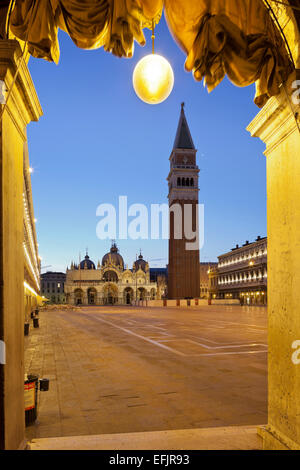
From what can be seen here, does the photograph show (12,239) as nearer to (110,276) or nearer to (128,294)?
(128,294)

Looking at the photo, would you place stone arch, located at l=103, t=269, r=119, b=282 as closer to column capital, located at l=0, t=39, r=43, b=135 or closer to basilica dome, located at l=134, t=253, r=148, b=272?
basilica dome, located at l=134, t=253, r=148, b=272

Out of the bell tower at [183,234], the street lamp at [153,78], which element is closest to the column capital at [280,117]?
the street lamp at [153,78]

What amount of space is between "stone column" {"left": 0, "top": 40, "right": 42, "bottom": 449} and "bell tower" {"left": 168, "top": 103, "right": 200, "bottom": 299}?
255ft

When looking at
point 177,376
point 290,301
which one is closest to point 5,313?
point 290,301

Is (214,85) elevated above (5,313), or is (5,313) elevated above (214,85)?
(214,85)

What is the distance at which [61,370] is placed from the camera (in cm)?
962

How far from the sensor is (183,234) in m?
82.4

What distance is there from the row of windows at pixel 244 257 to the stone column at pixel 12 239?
69.0 m

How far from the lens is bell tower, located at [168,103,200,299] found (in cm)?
8144

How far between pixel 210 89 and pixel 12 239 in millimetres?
3010

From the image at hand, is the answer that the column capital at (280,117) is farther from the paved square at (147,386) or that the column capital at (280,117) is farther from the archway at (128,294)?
the archway at (128,294)

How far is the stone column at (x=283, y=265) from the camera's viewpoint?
3.79m
